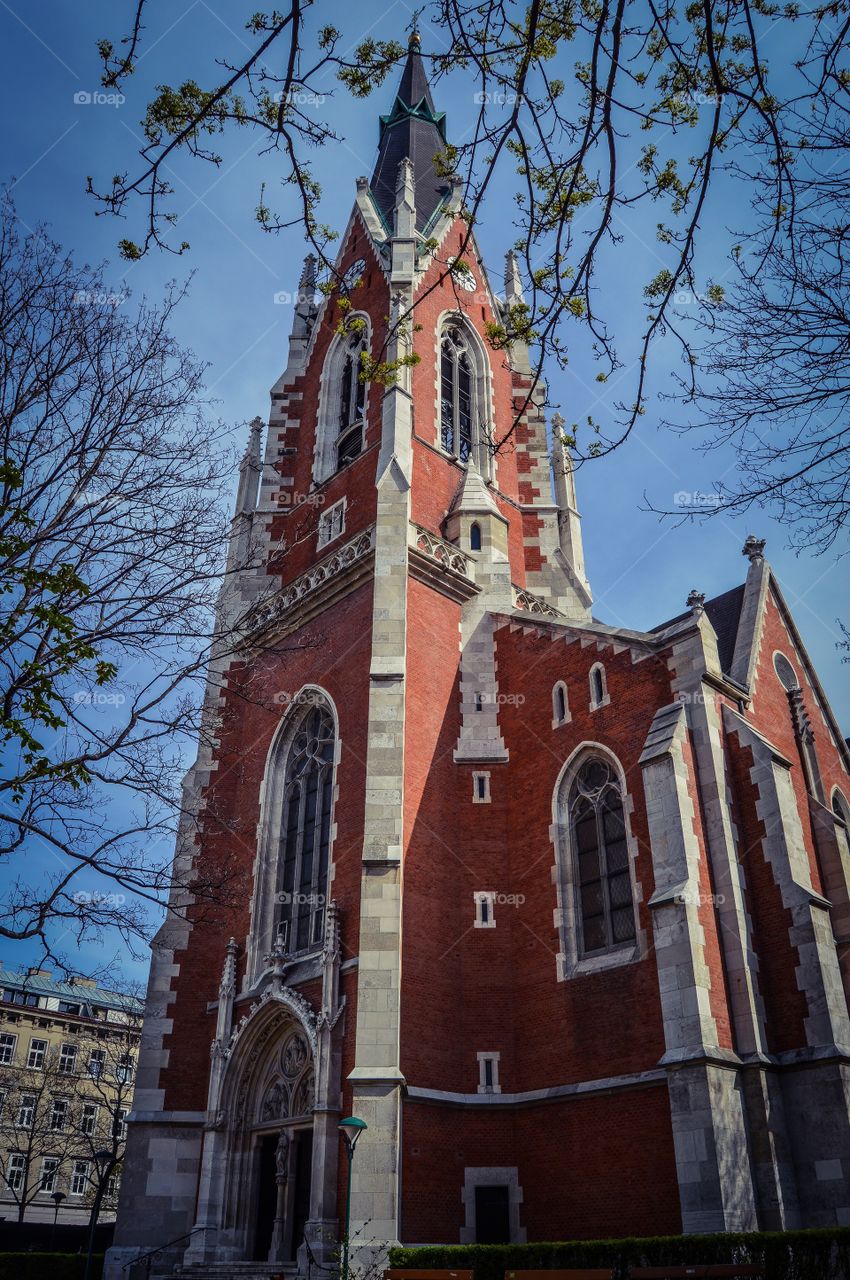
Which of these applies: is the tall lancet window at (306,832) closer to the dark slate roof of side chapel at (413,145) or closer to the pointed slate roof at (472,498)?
the pointed slate roof at (472,498)

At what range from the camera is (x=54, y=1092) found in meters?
45.1

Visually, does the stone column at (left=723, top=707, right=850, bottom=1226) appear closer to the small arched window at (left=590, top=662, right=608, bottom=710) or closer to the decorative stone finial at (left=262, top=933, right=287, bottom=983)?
the small arched window at (left=590, top=662, right=608, bottom=710)

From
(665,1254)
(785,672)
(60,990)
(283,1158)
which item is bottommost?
(665,1254)

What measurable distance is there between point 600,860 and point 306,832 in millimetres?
6140

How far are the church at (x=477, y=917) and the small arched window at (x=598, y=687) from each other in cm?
11

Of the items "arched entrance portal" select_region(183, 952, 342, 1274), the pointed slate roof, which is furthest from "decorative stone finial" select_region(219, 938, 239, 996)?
the pointed slate roof

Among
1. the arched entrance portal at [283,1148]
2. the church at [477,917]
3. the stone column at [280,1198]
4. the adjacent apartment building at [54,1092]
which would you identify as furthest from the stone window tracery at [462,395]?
the adjacent apartment building at [54,1092]

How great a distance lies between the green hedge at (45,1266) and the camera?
2244cm

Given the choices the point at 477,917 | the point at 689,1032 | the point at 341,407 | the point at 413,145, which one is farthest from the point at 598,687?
the point at 413,145

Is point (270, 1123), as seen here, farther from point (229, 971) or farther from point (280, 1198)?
point (229, 971)

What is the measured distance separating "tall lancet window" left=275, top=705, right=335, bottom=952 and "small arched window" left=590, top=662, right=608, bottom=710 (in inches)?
206

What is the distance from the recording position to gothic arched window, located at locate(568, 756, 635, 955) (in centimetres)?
1612

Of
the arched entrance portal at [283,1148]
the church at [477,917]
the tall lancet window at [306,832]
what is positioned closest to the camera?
the church at [477,917]

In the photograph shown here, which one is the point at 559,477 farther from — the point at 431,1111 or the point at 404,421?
the point at 431,1111
